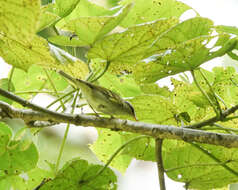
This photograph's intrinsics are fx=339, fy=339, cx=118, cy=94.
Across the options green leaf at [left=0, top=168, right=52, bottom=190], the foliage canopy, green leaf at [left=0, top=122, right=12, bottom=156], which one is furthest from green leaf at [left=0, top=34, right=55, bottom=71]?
green leaf at [left=0, top=168, right=52, bottom=190]

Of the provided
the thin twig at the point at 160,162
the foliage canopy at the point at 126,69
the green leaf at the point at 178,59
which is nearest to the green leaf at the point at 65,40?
the foliage canopy at the point at 126,69

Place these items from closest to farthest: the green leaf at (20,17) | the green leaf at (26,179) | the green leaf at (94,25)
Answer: the green leaf at (20,17) → the green leaf at (94,25) → the green leaf at (26,179)

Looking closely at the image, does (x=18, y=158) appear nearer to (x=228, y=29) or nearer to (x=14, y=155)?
(x=14, y=155)

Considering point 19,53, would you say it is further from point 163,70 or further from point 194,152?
point 194,152

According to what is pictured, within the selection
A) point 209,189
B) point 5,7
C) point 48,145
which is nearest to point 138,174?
point 48,145

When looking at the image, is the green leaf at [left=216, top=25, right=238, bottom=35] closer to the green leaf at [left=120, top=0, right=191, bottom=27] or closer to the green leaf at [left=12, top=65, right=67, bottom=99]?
the green leaf at [left=120, top=0, right=191, bottom=27]

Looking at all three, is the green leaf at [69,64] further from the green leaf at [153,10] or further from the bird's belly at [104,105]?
the green leaf at [153,10]
